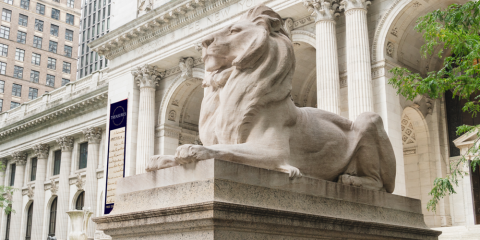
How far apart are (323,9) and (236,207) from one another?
1871cm

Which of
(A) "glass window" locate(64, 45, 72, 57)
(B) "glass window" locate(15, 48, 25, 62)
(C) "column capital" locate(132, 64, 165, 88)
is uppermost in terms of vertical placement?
(A) "glass window" locate(64, 45, 72, 57)

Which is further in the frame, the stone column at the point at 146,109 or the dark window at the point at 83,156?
the dark window at the point at 83,156

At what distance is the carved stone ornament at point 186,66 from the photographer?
29.4m

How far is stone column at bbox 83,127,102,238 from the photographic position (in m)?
38.0

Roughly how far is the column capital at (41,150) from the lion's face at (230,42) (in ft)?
143

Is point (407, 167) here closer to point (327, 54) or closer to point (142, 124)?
point (327, 54)

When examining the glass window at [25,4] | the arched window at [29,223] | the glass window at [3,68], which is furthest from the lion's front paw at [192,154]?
the glass window at [25,4]

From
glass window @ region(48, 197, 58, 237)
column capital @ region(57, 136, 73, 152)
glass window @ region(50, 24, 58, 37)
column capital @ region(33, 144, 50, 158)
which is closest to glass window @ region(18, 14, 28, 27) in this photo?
glass window @ region(50, 24, 58, 37)

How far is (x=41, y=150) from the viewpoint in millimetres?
45938

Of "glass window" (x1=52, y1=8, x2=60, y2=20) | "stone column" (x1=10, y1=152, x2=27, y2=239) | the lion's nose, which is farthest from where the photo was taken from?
"glass window" (x1=52, y1=8, x2=60, y2=20)

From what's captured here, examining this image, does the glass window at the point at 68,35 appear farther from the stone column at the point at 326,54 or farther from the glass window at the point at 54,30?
the stone column at the point at 326,54

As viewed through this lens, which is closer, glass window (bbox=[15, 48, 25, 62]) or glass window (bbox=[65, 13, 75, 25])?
glass window (bbox=[15, 48, 25, 62])

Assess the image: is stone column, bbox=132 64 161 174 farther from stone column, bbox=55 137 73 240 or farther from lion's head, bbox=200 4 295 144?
lion's head, bbox=200 4 295 144

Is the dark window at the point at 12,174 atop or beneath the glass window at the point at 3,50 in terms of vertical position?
beneath
